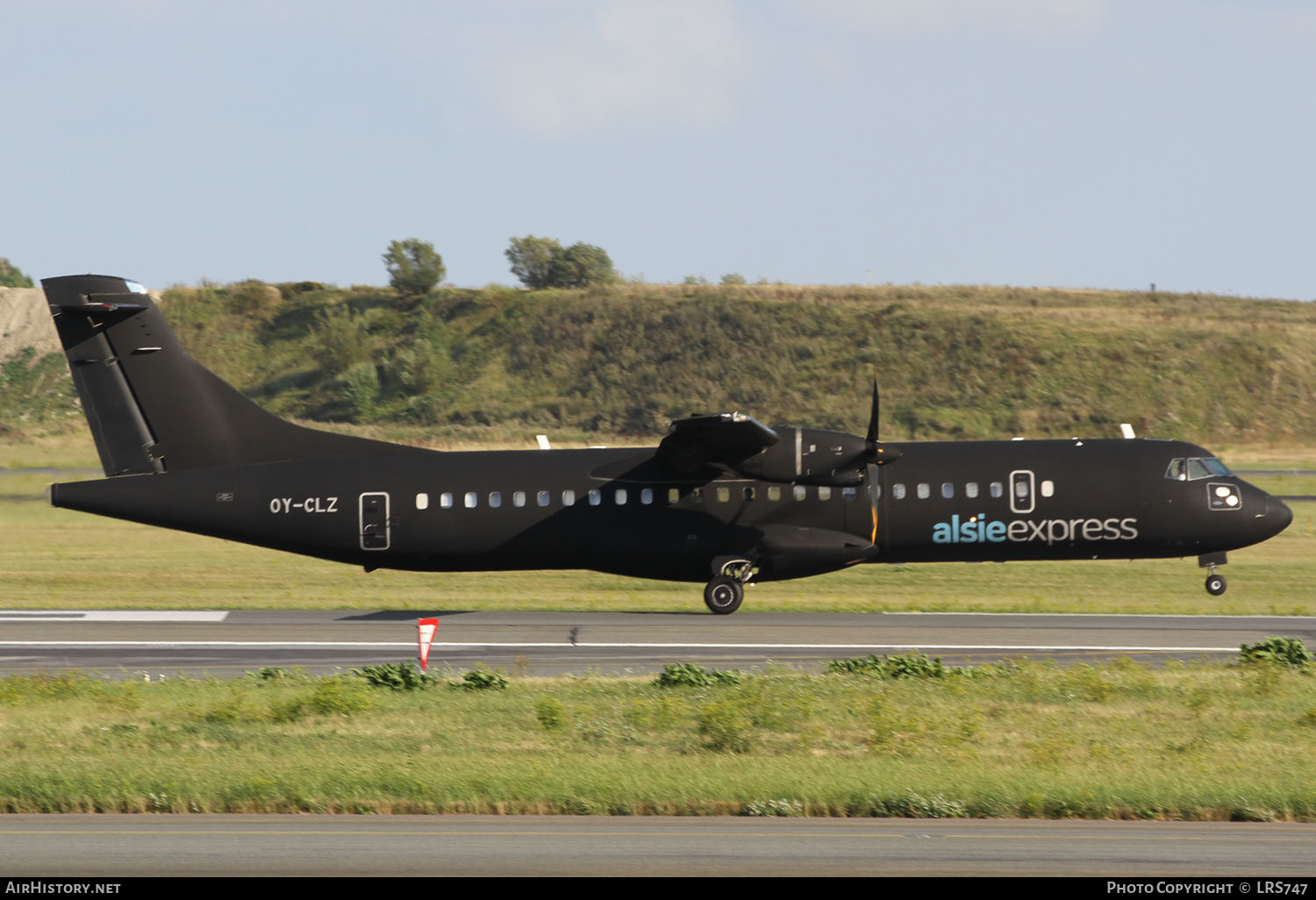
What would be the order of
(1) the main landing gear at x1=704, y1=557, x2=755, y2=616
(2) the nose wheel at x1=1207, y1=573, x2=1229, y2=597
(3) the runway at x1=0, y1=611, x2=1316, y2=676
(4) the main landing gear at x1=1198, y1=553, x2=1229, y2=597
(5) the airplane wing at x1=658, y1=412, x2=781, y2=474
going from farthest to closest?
(2) the nose wheel at x1=1207, y1=573, x2=1229, y2=597 → (4) the main landing gear at x1=1198, y1=553, x2=1229, y2=597 → (1) the main landing gear at x1=704, y1=557, x2=755, y2=616 → (5) the airplane wing at x1=658, y1=412, x2=781, y2=474 → (3) the runway at x1=0, y1=611, x2=1316, y2=676

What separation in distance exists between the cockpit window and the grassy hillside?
44100 millimetres

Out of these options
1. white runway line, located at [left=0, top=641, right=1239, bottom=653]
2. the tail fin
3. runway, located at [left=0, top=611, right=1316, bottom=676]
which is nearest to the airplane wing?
runway, located at [left=0, top=611, right=1316, bottom=676]

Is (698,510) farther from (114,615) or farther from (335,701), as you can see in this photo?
(114,615)

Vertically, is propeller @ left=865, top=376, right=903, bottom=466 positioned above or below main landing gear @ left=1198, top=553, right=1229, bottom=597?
above

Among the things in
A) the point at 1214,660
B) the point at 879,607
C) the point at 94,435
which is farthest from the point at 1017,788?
the point at 94,435

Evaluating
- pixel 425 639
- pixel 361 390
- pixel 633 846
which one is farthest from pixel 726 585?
pixel 361 390

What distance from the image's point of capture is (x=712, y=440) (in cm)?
2595

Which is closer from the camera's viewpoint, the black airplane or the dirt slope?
the black airplane

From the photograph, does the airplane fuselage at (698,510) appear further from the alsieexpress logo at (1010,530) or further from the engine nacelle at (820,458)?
the engine nacelle at (820,458)

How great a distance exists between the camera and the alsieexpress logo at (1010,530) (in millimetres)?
26266

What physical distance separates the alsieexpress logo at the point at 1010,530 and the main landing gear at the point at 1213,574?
3.27 m

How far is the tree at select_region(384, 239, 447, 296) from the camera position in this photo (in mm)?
93812

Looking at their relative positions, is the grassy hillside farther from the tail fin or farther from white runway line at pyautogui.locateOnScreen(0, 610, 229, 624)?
the tail fin
